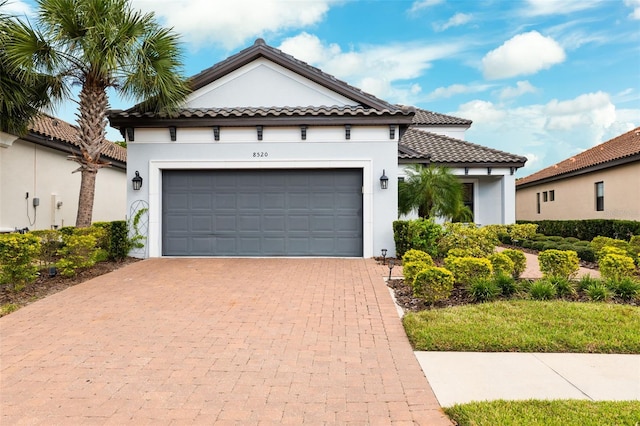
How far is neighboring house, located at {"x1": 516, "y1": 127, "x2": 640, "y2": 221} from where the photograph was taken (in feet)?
47.0

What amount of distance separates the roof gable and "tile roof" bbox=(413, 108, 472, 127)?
10454 millimetres

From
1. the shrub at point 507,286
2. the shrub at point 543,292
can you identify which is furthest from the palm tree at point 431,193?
the shrub at point 543,292

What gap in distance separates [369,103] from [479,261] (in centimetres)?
627

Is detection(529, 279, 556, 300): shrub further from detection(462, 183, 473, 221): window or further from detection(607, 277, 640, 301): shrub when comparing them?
detection(462, 183, 473, 221): window

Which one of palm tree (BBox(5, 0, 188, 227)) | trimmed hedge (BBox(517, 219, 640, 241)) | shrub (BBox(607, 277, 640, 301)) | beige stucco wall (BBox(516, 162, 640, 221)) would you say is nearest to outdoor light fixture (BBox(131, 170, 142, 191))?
palm tree (BBox(5, 0, 188, 227))

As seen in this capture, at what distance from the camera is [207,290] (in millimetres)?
7336

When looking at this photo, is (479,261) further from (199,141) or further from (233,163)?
(199,141)

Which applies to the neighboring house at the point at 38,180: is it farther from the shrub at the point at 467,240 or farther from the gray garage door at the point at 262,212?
the shrub at the point at 467,240

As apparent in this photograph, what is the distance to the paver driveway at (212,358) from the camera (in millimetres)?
3184

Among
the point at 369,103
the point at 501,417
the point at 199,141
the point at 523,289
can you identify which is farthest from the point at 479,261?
the point at 199,141

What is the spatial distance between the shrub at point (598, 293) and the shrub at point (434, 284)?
2.39m

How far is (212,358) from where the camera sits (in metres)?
4.24

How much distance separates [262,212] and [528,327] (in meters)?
7.86

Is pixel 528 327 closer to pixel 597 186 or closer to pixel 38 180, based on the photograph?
pixel 38 180
